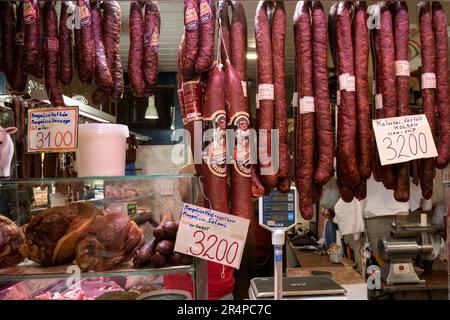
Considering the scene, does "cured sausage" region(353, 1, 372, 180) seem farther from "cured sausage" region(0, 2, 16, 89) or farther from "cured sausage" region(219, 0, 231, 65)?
"cured sausage" region(0, 2, 16, 89)

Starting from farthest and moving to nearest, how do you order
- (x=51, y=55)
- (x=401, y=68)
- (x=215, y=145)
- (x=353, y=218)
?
(x=353, y=218) → (x=401, y=68) → (x=51, y=55) → (x=215, y=145)

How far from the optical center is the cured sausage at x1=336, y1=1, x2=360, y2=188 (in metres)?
1.77

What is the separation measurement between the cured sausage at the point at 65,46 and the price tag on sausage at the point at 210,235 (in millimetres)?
786

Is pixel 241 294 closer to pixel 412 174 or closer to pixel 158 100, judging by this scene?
pixel 412 174

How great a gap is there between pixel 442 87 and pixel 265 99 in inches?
31.9

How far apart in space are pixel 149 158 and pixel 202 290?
5.17 m

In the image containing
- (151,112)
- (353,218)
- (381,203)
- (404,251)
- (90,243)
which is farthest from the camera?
(151,112)

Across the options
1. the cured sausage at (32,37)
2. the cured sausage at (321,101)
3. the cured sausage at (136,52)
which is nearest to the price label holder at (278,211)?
the cured sausage at (321,101)

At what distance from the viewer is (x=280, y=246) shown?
1771mm

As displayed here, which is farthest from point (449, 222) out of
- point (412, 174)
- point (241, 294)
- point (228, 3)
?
point (241, 294)

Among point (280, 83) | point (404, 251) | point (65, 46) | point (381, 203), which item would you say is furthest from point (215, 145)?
point (381, 203)

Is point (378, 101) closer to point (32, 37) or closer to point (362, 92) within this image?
point (362, 92)

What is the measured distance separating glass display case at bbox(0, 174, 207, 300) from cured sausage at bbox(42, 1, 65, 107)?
0.38m

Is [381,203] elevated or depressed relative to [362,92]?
depressed
